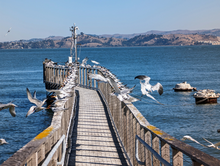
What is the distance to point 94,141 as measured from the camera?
745 cm

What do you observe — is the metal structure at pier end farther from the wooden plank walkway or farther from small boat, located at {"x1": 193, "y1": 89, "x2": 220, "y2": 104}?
small boat, located at {"x1": 193, "y1": 89, "x2": 220, "y2": 104}

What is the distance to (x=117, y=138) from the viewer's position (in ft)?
25.3

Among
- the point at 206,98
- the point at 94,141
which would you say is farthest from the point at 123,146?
the point at 206,98

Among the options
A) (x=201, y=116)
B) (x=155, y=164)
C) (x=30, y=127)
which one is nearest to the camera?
(x=155, y=164)

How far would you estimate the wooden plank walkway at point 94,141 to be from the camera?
6070 millimetres

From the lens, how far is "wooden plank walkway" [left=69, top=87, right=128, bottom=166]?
19.9 ft

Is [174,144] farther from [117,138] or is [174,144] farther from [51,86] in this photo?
[51,86]

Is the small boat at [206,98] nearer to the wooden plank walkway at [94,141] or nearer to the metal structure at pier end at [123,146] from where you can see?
the metal structure at pier end at [123,146]

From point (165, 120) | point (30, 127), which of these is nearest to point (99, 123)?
point (30, 127)

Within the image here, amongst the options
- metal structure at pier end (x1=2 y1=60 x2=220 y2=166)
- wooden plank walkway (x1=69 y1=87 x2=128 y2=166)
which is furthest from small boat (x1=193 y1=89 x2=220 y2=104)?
wooden plank walkway (x1=69 y1=87 x2=128 y2=166)

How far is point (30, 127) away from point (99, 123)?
11.2m

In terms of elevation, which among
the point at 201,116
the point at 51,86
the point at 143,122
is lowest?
the point at 201,116

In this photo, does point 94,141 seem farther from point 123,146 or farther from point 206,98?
point 206,98

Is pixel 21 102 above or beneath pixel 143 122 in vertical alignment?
beneath
